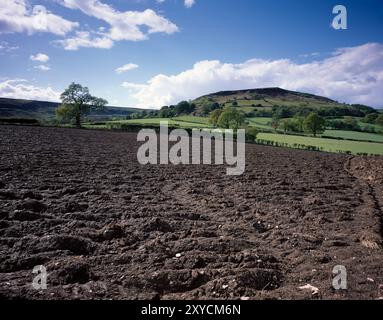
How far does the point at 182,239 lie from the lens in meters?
8.55

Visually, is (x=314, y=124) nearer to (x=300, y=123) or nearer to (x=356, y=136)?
(x=300, y=123)

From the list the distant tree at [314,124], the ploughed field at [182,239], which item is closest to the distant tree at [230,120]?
the distant tree at [314,124]

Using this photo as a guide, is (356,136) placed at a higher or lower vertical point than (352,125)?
lower

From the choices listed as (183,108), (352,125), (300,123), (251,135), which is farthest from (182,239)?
(183,108)

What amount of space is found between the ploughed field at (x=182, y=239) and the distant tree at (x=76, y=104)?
256 ft

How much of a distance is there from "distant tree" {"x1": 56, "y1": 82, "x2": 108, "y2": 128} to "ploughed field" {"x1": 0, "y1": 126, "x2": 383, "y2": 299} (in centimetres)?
7803

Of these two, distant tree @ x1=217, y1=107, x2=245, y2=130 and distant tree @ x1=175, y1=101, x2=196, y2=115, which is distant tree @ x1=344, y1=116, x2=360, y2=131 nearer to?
distant tree @ x1=217, y1=107, x2=245, y2=130

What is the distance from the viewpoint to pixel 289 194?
15.1m

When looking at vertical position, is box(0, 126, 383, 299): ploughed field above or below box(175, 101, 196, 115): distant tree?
below

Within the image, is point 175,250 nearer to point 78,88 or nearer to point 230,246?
point 230,246

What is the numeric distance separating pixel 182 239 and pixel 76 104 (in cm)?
9005

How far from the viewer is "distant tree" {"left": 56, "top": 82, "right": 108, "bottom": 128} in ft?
292

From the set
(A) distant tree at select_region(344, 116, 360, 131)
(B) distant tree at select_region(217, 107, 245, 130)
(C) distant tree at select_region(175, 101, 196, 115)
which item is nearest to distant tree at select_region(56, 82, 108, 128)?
(B) distant tree at select_region(217, 107, 245, 130)
